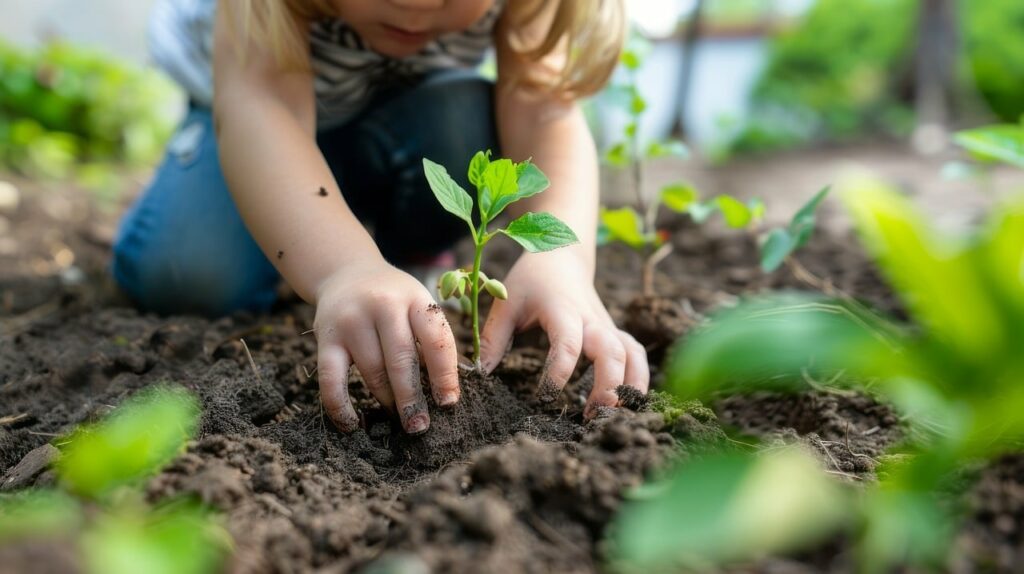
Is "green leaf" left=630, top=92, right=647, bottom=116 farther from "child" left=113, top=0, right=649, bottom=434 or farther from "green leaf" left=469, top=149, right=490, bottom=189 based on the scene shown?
"green leaf" left=469, top=149, right=490, bottom=189

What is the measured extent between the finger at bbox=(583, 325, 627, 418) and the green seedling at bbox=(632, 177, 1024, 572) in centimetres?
41

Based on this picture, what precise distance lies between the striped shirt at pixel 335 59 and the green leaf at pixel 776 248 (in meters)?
0.72

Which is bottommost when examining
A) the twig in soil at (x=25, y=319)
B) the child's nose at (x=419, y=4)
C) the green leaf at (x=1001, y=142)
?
the twig in soil at (x=25, y=319)

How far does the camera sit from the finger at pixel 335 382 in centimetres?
100

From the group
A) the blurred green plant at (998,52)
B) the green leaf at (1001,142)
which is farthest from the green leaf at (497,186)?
the blurred green plant at (998,52)

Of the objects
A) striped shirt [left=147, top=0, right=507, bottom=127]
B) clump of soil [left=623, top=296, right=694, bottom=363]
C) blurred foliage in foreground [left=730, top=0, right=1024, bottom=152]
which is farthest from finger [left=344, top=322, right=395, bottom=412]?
blurred foliage in foreground [left=730, top=0, right=1024, bottom=152]

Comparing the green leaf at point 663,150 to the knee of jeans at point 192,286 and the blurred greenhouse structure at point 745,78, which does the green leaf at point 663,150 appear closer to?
the blurred greenhouse structure at point 745,78

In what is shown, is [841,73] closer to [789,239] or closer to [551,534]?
[789,239]

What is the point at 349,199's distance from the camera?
6.66ft

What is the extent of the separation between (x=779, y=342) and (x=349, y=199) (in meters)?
1.55

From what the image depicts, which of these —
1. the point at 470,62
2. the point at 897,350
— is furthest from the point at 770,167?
the point at 897,350

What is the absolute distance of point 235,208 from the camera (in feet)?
6.15

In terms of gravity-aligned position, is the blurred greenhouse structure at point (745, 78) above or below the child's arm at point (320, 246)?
below

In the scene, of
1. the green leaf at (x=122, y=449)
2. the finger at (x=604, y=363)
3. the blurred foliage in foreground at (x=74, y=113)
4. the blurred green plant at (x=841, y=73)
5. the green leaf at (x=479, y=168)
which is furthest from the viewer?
the blurred green plant at (x=841, y=73)
